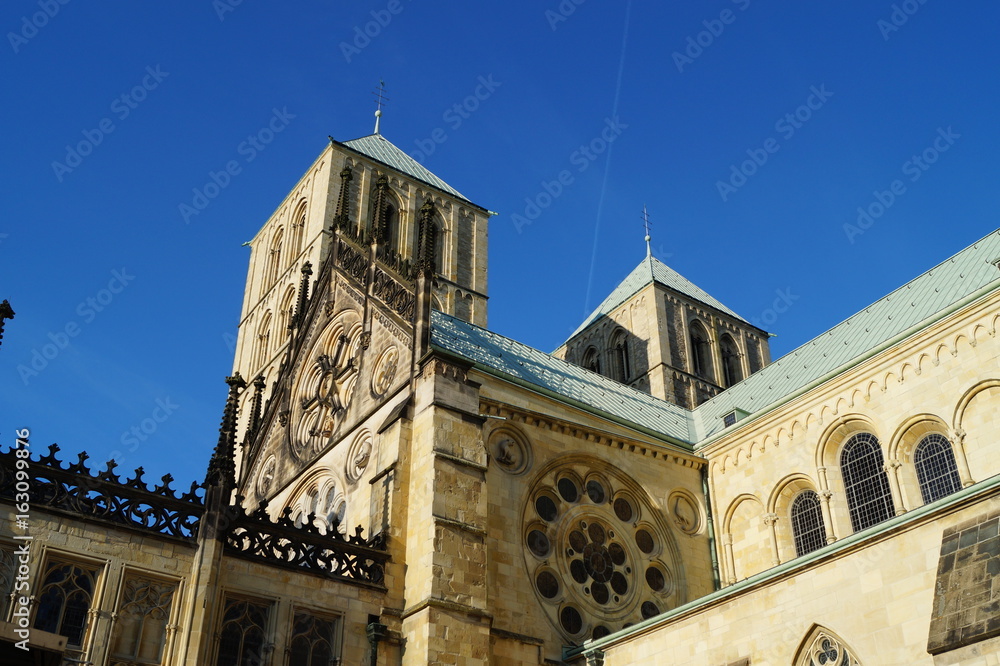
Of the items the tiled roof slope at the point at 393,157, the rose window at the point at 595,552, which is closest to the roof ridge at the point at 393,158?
the tiled roof slope at the point at 393,157

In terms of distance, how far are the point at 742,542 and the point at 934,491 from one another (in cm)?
539

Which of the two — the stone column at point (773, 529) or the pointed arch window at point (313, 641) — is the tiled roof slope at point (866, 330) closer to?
the stone column at point (773, 529)

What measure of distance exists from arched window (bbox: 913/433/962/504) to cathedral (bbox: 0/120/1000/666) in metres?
0.06

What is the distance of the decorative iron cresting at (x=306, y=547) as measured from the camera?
1888 centimetres

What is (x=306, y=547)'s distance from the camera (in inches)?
779

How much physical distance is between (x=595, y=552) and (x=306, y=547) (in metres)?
7.66

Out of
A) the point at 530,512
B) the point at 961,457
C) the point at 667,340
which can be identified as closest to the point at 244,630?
the point at 530,512

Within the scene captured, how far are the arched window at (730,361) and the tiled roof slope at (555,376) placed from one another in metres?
19.1

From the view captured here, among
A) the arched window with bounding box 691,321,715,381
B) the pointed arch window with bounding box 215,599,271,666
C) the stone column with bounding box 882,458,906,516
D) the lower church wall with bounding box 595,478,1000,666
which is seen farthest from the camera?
the arched window with bounding box 691,321,715,381

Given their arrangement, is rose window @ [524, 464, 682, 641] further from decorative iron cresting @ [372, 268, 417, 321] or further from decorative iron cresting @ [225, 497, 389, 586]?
decorative iron cresting @ [372, 268, 417, 321]

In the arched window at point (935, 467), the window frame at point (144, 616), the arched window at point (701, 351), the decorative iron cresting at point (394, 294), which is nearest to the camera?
the window frame at point (144, 616)

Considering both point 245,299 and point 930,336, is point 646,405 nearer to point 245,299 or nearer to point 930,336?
point 930,336

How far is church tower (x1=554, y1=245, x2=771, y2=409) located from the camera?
4862 cm

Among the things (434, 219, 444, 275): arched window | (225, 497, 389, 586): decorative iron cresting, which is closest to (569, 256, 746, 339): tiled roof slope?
(434, 219, 444, 275): arched window
